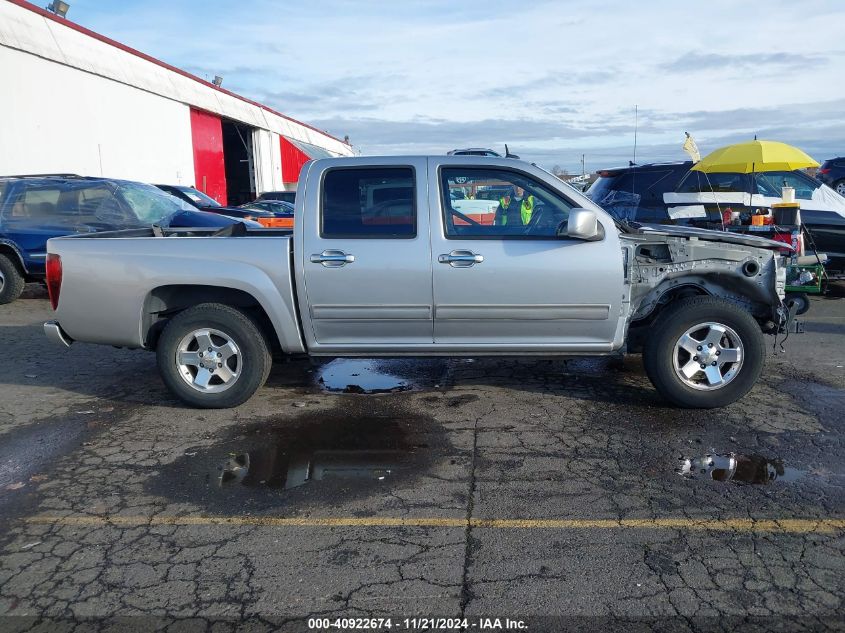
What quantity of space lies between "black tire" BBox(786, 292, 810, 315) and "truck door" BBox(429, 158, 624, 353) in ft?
5.65

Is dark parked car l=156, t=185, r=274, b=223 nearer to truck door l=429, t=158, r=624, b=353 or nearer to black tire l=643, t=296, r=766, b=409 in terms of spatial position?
truck door l=429, t=158, r=624, b=353

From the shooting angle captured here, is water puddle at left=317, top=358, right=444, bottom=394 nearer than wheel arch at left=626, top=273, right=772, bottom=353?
No

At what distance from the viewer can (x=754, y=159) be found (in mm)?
9430

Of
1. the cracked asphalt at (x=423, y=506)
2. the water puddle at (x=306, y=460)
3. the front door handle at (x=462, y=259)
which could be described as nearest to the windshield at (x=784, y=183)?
the cracked asphalt at (x=423, y=506)

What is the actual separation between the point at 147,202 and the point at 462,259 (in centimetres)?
783

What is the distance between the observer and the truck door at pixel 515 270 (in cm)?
530

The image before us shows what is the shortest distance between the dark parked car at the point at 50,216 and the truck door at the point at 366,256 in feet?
19.0

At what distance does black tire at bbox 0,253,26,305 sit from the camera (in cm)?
1070

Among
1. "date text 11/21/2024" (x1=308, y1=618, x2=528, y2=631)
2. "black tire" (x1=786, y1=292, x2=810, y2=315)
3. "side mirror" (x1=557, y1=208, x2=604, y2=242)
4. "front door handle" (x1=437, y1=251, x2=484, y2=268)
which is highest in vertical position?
"side mirror" (x1=557, y1=208, x2=604, y2=242)

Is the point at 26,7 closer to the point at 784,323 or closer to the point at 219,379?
the point at 219,379

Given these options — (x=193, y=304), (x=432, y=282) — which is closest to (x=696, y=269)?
(x=432, y=282)

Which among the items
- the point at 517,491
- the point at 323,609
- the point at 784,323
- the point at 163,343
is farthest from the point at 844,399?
the point at 163,343

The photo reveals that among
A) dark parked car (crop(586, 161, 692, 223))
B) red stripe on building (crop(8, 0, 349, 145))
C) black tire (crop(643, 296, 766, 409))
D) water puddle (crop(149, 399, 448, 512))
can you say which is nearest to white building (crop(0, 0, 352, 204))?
red stripe on building (crop(8, 0, 349, 145))

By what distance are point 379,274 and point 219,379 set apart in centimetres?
154
